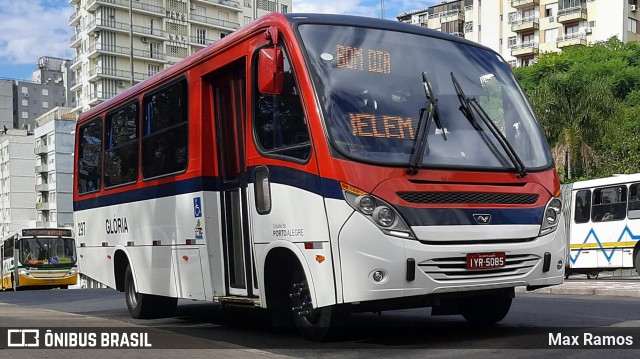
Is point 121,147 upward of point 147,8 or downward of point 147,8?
downward

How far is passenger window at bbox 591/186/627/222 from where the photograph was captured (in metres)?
24.1

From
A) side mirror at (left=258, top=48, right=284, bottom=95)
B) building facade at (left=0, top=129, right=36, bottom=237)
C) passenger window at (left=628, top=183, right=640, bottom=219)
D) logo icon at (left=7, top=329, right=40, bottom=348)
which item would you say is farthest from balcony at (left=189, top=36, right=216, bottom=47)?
side mirror at (left=258, top=48, right=284, bottom=95)

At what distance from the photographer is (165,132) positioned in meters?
11.5

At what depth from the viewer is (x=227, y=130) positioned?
394 inches

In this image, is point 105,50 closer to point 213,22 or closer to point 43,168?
point 213,22

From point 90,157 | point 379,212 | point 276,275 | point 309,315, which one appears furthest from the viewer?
point 90,157

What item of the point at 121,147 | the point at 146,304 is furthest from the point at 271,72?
the point at 146,304

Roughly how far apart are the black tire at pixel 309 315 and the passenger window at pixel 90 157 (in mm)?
6827

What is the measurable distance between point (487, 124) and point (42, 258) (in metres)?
35.2

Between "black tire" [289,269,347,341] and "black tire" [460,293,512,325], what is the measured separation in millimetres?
1720

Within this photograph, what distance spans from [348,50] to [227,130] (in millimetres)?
2220

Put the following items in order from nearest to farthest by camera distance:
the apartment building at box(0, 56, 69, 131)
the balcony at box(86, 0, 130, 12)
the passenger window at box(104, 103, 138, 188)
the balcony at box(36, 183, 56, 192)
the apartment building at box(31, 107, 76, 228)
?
the passenger window at box(104, 103, 138, 188)
the balcony at box(86, 0, 130, 12)
the apartment building at box(31, 107, 76, 228)
the balcony at box(36, 183, 56, 192)
the apartment building at box(0, 56, 69, 131)

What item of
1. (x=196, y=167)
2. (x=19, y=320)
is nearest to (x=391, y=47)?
(x=196, y=167)

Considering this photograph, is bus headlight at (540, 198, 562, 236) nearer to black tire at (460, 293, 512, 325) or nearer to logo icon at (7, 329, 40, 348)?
black tire at (460, 293, 512, 325)
